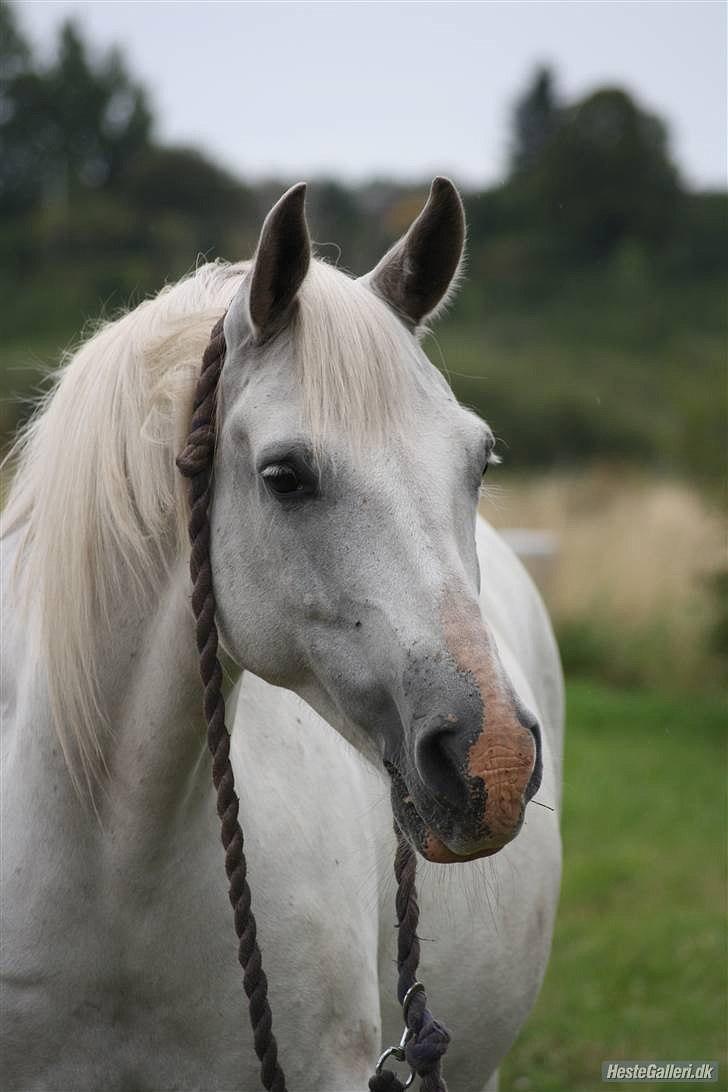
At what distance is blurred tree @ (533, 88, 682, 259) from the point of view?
27.4m

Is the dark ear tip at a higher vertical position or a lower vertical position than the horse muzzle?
higher

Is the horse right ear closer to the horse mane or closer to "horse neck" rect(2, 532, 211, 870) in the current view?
the horse mane

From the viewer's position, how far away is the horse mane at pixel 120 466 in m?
1.99

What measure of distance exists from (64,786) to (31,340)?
72.1ft

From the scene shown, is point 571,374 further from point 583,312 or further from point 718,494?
point 718,494

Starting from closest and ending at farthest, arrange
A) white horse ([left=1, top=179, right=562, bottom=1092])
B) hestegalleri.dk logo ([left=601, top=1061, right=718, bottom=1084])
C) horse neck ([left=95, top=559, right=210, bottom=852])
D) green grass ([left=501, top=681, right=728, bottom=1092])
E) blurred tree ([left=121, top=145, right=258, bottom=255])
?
white horse ([left=1, top=179, right=562, bottom=1092]), horse neck ([left=95, top=559, right=210, bottom=852]), hestegalleri.dk logo ([left=601, top=1061, right=718, bottom=1084]), green grass ([left=501, top=681, right=728, bottom=1092]), blurred tree ([left=121, top=145, right=258, bottom=255])

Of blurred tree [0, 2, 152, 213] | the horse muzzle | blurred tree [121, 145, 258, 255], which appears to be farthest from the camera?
blurred tree [0, 2, 152, 213]

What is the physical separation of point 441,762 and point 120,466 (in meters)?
0.85

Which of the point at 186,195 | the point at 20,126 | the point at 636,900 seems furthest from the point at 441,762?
the point at 20,126

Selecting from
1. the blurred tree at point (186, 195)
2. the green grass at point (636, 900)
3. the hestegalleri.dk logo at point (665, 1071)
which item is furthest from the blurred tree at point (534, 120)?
the hestegalleri.dk logo at point (665, 1071)

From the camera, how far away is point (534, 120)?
33531 millimetres

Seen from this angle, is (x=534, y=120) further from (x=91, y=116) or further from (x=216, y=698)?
(x=216, y=698)

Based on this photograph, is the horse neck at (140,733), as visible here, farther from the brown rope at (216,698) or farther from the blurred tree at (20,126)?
the blurred tree at (20,126)

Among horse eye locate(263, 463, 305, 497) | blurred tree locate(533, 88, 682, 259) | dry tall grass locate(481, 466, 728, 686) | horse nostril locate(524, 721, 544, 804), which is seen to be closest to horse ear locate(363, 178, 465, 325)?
horse eye locate(263, 463, 305, 497)
